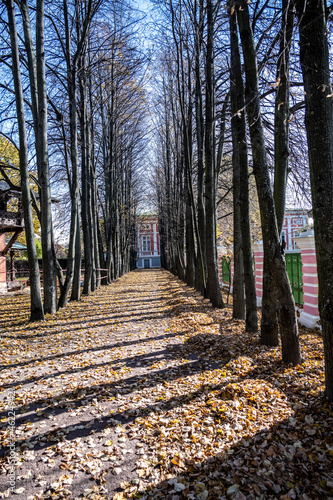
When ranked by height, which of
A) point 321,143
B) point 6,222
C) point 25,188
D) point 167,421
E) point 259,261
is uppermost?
point 6,222

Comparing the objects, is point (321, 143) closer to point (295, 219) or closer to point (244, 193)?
point (244, 193)

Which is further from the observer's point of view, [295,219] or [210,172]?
[295,219]

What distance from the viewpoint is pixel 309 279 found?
8117mm

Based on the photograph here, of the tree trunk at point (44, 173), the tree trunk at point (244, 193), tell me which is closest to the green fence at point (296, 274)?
the tree trunk at point (244, 193)

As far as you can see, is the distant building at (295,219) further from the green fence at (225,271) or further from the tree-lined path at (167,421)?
the green fence at (225,271)

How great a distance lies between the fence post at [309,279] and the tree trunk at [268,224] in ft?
9.49

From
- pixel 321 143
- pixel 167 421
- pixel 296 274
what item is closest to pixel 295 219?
pixel 296 274

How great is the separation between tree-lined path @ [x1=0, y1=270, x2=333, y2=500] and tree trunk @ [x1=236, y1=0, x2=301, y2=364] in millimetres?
468

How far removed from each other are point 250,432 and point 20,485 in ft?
6.78

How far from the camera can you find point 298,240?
8.31 meters

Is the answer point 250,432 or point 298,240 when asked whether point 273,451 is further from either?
point 298,240

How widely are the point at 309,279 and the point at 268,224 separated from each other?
3.81m

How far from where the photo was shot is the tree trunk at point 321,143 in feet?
11.0

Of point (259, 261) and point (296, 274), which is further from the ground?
point (259, 261)
